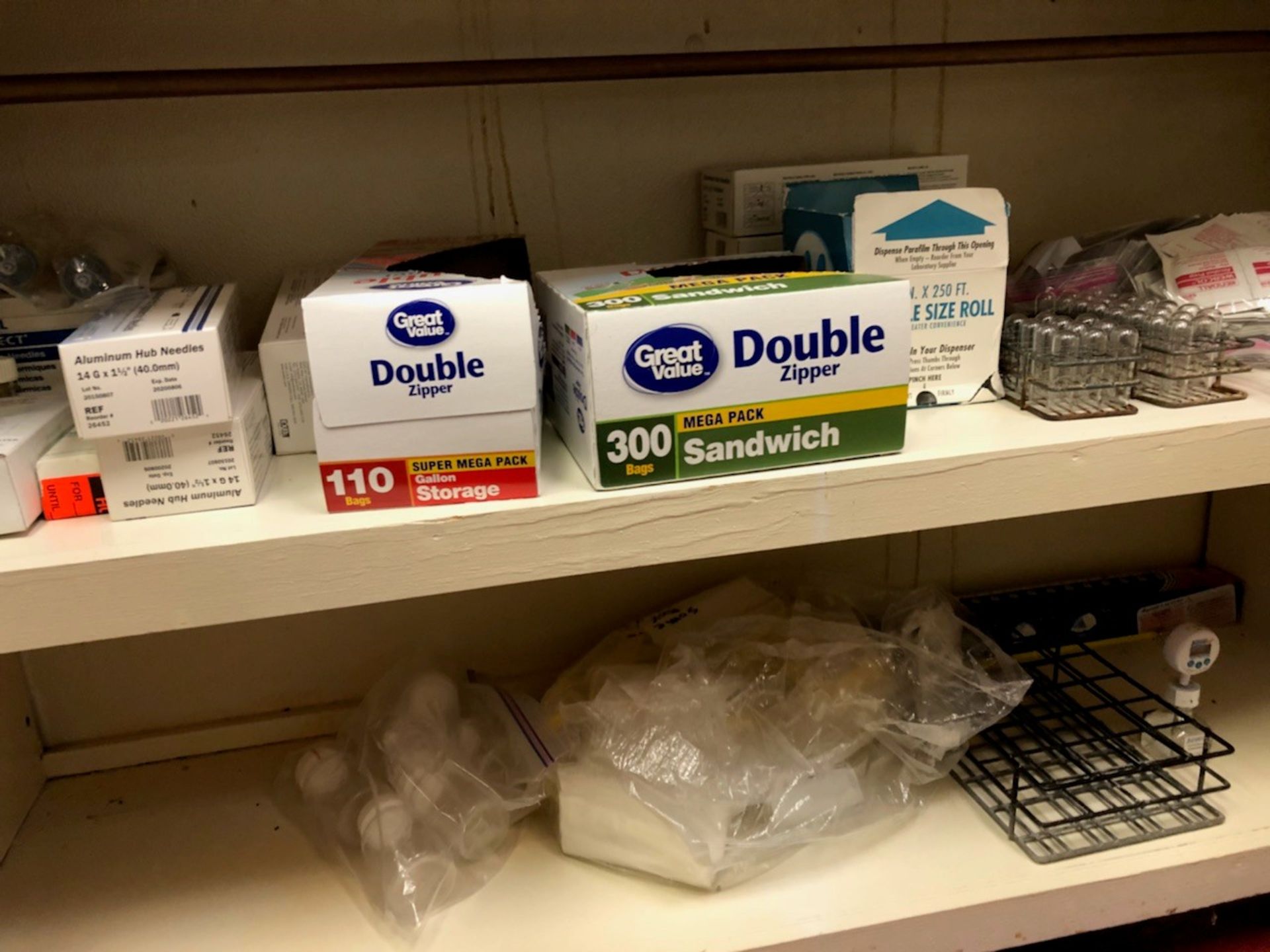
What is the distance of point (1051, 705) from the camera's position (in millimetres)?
1014

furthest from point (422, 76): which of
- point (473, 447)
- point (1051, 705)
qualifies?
point (1051, 705)

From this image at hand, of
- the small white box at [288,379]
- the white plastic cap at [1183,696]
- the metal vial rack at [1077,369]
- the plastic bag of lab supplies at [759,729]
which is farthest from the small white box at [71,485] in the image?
the white plastic cap at [1183,696]

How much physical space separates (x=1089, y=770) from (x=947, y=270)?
19.0 inches

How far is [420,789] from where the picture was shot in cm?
85

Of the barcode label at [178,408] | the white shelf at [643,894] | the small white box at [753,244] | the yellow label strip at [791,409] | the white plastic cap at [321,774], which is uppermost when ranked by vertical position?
the small white box at [753,244]

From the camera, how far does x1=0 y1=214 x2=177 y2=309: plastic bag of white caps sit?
29.7 inches

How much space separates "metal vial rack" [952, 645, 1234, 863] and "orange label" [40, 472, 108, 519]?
751 millimetres

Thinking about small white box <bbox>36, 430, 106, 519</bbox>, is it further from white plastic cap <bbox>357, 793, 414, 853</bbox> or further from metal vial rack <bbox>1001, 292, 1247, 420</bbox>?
metal vial rack <bbox>1001, 292, 1247, 420</bbox>

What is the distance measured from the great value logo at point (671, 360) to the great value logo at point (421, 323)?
0.37 ft

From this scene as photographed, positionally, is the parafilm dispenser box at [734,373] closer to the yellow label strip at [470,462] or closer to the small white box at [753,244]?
the yellow label strip at [470,462]

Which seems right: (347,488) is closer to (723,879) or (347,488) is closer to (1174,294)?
(723,879)

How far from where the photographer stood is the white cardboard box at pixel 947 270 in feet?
2.40

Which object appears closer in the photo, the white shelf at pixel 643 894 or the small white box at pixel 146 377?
the small white box at pixel 146 377

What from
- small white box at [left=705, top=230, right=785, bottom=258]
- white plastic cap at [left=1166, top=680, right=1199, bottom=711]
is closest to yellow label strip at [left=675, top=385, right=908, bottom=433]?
small white box at [left=705, top=230, right=785, bottom=258]
